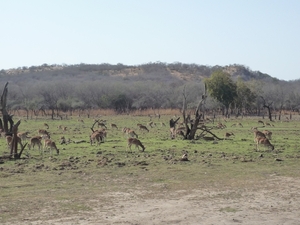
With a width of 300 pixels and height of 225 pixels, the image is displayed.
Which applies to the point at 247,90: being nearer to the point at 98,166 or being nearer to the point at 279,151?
the point at 279,151

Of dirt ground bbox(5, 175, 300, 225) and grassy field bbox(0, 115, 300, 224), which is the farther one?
grassy field bbox(0, 115, 300, 224)

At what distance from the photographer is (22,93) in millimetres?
107875

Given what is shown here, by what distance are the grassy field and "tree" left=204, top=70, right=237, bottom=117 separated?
154 ft

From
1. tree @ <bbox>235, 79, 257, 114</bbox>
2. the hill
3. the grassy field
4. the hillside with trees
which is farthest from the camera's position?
the hill

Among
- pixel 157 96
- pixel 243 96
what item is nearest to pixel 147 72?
pixel 157 96

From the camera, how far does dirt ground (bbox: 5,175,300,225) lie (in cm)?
1103

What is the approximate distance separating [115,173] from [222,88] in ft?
188

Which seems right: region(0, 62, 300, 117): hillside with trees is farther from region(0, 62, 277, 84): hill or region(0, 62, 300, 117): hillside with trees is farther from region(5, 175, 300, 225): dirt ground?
region(5, 175, 300, 225): dirt ground

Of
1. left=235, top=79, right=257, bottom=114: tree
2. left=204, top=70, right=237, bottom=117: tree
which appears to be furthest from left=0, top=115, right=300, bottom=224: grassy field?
left=235, top=79, right=257, bottom=114: tree

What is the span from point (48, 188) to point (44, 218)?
3541mm

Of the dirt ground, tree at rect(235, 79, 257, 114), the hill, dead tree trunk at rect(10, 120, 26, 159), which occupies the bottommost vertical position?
the dirt ground

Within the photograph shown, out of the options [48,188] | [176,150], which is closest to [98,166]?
[48,188]

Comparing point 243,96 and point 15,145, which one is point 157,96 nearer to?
point 243,96

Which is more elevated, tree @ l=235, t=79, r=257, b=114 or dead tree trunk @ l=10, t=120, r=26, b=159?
tree @ l=235, t=79, r=257, b=114
